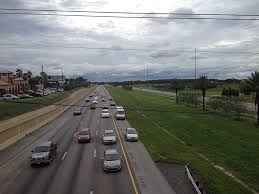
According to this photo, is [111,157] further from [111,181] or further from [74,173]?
[111,181]

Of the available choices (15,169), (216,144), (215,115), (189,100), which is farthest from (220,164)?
(189,100)

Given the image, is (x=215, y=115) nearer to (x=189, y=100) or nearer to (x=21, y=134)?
(x=189, y=100)

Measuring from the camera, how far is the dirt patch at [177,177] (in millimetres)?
19594

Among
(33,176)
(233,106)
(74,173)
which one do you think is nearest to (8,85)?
(233,106)

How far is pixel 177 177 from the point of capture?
73.2ft

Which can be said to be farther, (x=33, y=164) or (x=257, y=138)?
(x=257, y=138)

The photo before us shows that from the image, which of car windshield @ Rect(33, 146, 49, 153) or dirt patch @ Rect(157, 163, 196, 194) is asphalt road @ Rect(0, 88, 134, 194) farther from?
dirt patch @ Rect(157, 163, 196, 194)

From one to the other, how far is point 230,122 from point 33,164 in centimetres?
3340

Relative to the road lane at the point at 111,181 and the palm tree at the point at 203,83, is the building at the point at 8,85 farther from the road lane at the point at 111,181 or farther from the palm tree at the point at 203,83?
the road lane at the point at 111,181

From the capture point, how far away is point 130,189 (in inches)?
774

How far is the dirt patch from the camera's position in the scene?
64.3ft

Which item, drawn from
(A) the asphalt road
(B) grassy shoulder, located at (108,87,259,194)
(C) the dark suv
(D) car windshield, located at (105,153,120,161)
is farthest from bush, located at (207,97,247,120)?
(C) the dark suv

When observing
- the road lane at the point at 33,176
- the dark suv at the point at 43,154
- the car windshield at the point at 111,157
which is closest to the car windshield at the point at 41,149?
the dark suv at the point at 43,154

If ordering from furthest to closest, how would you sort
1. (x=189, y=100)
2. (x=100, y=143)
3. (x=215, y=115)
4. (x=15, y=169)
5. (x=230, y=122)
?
(x=189, y=100)
(x=215, y=115)
(x=230, y=122)
(x=100, y=143)
(x=15, y=169)
